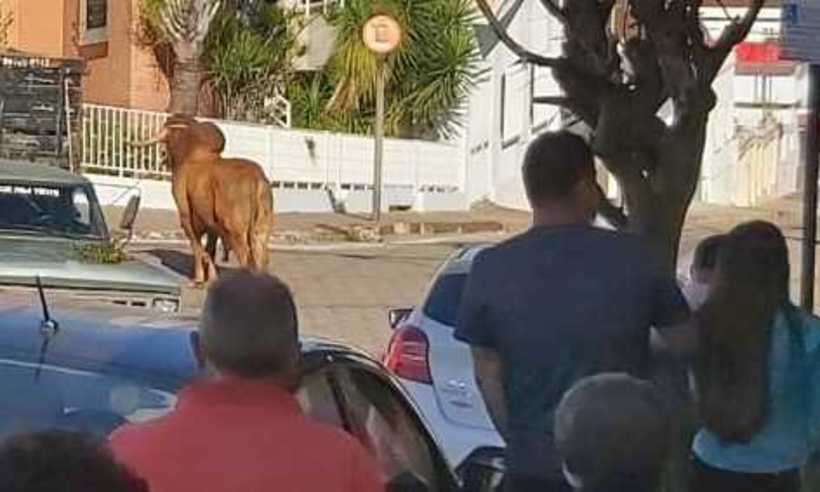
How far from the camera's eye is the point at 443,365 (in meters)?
9.68

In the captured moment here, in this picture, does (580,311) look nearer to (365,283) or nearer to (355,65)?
(365,283)

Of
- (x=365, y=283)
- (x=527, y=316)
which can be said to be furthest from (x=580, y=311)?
(x=365, y=283)

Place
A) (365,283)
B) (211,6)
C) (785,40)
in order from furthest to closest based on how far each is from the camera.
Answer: (211,6), (365,283), (785,40)

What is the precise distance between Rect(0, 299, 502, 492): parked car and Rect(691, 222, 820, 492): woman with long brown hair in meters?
0.90

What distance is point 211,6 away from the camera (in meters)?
33.7

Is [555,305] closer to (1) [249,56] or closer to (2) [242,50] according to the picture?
(2) [242,50]

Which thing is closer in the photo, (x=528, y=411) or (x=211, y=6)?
(x=528, y=411)

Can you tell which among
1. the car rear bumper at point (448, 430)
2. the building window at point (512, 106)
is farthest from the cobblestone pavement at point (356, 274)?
the car rear bumper at point (448, 430)

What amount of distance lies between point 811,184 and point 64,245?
6.22m

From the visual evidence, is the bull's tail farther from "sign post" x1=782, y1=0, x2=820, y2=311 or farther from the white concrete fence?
"sign post" x1=782, y1=0, x2=820, y2=311

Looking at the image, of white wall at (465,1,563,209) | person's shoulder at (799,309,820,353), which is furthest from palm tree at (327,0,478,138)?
person's shoulder at (799,309,820,353)

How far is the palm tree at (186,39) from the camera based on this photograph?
33.3 meters

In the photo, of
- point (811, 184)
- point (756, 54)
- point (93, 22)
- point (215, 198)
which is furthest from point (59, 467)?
point (756, 54)

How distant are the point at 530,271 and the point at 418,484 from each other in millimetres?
671
